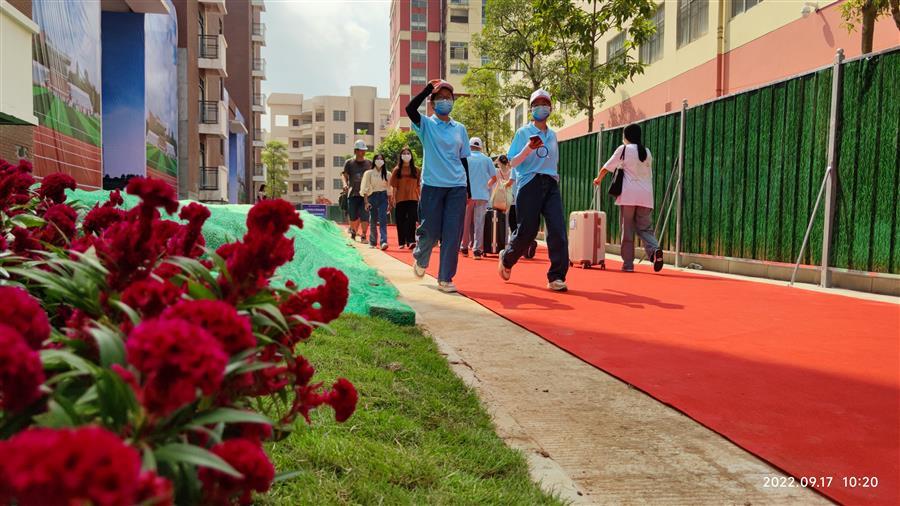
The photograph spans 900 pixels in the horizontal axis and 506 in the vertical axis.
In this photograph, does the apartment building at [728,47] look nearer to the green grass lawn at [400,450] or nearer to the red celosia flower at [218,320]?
the green grass lawn at [400,450]

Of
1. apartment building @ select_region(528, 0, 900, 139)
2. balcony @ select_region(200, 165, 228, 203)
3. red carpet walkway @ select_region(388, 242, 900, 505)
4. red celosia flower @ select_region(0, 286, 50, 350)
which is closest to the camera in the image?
red celosia flower @ select_region(0, 286, 50, 350)

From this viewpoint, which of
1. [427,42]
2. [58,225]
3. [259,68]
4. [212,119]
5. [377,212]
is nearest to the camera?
[58,225]

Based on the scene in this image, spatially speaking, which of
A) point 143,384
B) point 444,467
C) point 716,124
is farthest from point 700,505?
point 716,124

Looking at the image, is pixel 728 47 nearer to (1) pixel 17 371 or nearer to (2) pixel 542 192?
(2) pixel 542 192

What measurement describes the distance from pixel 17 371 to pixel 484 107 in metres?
31.4

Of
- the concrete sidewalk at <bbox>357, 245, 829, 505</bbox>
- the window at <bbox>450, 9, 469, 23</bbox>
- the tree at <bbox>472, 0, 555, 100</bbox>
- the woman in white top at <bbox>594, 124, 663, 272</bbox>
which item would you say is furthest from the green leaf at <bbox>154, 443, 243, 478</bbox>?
the window at <bbox>450, 9, 469, 23</bbox>

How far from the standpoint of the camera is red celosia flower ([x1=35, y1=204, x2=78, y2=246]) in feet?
6.25

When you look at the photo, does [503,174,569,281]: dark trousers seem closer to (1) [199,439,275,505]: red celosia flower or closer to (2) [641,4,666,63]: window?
(1) [199,439,275,505]: red celosia flower

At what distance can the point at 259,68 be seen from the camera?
55.7 metres

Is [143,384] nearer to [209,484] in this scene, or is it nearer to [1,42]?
[209,484]

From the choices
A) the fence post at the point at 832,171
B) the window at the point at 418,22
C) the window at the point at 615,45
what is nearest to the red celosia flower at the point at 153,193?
the fence post at the point at 832,171

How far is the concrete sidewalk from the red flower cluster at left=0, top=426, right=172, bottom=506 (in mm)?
1615

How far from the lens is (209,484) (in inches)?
37.7

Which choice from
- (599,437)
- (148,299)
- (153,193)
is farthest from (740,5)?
(148,299)
